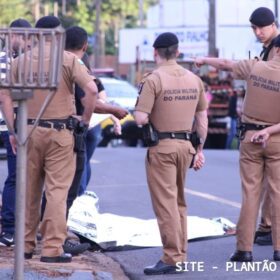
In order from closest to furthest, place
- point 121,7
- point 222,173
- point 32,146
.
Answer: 1. point 32,146
2. point 222,173
3. point 121,7

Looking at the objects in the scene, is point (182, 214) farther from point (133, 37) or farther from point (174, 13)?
point (174, 13)

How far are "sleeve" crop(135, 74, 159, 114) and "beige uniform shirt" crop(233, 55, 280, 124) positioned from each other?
2.74 feet

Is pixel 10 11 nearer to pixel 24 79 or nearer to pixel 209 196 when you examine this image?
pixel 209 196

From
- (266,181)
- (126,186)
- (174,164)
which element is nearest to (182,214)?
(174,164)

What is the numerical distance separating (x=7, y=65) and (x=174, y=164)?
90.9 inches

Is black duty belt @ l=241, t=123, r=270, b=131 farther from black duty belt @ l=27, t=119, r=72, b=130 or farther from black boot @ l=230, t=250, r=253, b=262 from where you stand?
black duty belt @ l=27, t=119, r=72, b=130

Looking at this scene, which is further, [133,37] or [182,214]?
[133,37]

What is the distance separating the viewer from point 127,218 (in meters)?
10.4

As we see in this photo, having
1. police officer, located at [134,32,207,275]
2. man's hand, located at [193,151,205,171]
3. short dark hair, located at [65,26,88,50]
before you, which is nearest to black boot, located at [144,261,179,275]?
police officer, located at [134,32,207,275]

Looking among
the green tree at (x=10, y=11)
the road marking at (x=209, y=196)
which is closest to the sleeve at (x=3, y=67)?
the road marking at (x=209, y=196)

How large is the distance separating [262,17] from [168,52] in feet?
3.74

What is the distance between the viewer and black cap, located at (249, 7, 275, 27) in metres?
8.43

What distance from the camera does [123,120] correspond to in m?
23.0

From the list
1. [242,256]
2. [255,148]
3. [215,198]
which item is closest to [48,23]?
[255,148]
